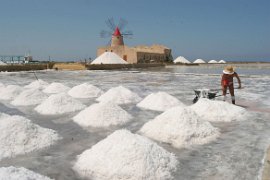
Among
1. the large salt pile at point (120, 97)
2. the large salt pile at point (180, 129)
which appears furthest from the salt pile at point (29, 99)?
the large salt pile at point (180, 129)

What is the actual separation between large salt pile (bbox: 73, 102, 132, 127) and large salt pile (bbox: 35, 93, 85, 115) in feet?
2.56

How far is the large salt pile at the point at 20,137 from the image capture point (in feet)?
12.5

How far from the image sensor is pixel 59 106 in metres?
6.44

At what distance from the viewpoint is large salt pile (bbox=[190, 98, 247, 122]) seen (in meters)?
5.62

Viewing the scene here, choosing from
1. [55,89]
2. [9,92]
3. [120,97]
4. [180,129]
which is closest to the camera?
[180,129]

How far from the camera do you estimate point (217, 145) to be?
410cm

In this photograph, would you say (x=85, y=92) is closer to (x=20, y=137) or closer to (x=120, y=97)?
(x=120, y=97)

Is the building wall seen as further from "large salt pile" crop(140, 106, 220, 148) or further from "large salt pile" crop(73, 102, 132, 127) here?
"large salt pile" crop(140, 106, 220, 148)

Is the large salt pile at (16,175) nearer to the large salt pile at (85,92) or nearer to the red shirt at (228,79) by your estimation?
the red shirt at (228,79)

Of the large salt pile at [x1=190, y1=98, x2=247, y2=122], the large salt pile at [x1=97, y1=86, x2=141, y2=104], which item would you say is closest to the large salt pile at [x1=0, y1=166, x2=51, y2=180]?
the large salt pile at [x1=190, y1=98, x2=247, y2=122]

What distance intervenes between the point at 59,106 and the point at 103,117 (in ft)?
4.89

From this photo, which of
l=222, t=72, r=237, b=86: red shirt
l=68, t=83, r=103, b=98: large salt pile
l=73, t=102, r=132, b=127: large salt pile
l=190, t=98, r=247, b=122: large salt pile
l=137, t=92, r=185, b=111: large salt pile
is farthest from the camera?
l=68, t=83, r=103, b=98: large salt pile

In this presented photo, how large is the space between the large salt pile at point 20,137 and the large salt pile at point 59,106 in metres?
1.93

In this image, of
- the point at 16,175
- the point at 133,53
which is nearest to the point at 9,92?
the point at 16,175
